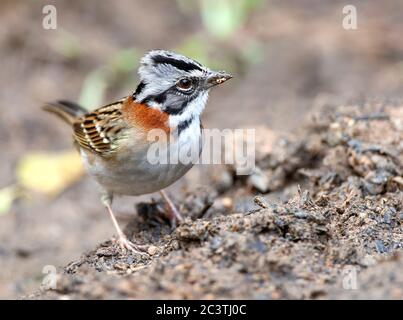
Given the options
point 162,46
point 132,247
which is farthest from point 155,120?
point 162,46

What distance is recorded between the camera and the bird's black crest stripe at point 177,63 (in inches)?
224

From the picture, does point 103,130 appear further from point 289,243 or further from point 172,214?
point 289,243

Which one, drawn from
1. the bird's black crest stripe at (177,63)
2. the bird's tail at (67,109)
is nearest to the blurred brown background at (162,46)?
the bird's tail at (67,109)

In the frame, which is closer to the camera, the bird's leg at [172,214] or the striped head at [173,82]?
the striped head at [173,82]

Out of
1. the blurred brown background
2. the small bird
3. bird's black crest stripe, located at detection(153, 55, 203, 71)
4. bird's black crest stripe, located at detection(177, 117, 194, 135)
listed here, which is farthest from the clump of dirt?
the blurred brown background

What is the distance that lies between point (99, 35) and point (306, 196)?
7437mm

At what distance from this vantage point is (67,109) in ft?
25.2

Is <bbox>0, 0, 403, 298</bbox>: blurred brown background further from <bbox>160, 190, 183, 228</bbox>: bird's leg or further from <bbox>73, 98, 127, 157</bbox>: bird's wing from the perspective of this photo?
<bbox>160, 190, 183, 228</bbox>: bird's leg

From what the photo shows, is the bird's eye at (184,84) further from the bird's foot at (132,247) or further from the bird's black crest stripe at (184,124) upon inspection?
the bird's foot at (132,247)

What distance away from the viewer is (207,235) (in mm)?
4160

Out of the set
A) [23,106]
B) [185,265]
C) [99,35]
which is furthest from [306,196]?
[99,35]

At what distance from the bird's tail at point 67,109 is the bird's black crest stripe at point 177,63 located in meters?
2.01

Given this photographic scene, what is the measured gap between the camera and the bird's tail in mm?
7559

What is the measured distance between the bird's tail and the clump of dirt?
6.01 feet
